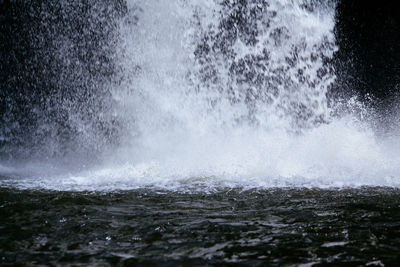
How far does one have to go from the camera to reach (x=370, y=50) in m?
9.24

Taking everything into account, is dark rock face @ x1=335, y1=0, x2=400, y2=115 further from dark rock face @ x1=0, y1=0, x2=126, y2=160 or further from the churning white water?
dark rock face @ x1=0, y1=0, x2=126, y2=160

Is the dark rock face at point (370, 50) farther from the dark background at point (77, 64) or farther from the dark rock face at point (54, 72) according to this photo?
the dark rock face at point (54, 72)

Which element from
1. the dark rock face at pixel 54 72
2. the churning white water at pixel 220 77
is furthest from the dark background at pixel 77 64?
the churning white water at pixel 220 77

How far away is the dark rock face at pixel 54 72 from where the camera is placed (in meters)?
8.62

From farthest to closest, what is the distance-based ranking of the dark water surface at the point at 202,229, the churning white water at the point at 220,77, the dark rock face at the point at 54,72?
the dark rock face at the point at 54,72
the churning white water at the point at 220,77
the dark water surface at the point at 202,229

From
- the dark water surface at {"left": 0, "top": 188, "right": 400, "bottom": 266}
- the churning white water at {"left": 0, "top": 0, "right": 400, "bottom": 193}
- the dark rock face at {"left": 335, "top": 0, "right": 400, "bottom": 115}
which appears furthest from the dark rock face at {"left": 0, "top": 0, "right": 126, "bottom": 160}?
the dark water surface at {"left": 0, "top": 188, "right": 400, "bottom": 266}

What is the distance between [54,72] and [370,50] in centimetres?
772

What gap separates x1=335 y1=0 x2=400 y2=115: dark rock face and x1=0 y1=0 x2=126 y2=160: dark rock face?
5243 mm

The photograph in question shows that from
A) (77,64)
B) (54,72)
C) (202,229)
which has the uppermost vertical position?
(77,64)

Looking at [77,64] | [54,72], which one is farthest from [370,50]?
[54,72]

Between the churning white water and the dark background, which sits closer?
the churning white water

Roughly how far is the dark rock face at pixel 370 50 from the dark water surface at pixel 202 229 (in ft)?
19.0

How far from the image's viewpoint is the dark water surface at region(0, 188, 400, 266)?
222 centimetres

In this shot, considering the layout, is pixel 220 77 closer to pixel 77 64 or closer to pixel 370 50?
pixel 77 64
